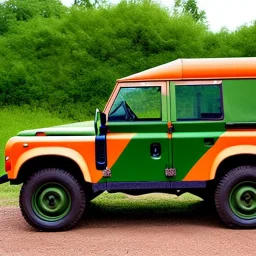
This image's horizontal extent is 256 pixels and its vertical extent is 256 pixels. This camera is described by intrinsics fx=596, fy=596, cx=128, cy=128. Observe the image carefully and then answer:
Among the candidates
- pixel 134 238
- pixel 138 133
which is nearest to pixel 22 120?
pixel 138 133

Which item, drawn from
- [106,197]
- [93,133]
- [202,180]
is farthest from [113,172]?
[106,197]

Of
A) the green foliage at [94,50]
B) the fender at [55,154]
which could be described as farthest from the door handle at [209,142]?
the green foliage at [94,50]

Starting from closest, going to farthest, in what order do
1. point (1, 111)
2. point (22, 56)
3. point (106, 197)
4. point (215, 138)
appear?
1. point (215, 138)
2. point (106, 197)
3. point (1, 111)
4. point (22, 56)

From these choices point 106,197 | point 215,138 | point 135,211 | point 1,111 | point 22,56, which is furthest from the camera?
point 22,56

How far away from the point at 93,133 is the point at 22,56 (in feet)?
71.4

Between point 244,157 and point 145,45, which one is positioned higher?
point 145,45

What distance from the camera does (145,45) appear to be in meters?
27.4

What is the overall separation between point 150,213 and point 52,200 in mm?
1650

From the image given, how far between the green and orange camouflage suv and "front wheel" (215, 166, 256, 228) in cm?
1

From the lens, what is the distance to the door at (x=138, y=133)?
7.36 m

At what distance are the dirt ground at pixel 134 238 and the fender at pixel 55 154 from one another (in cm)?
73

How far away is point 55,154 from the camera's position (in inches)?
291

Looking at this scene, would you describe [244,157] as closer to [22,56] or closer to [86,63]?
[86,63]

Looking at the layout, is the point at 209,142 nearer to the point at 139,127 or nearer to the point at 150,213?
the point at 139,127
